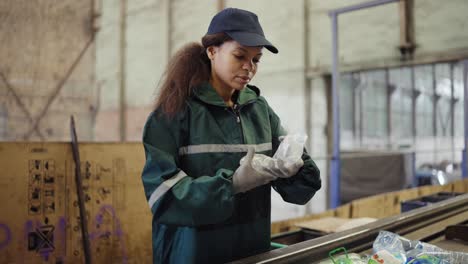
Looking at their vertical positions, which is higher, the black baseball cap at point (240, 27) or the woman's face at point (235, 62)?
the black baseball cap at point (240, 27)

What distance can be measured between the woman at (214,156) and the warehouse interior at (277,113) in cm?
12

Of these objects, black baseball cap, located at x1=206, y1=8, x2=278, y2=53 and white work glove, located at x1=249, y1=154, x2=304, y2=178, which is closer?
white work glove, located at x1=249, y1=154, x2=304, y2=178

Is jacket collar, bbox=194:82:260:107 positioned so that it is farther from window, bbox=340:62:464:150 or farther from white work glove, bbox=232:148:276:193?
window, bbox=340:62:464:150

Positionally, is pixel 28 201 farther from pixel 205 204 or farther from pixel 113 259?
pixel 205 204

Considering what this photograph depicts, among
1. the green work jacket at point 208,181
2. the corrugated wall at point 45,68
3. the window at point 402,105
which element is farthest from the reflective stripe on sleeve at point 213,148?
the window at point 402,105

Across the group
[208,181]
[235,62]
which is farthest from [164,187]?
[235,62]

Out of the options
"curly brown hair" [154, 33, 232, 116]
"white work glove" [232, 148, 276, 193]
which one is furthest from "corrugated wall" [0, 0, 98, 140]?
"white work glove" [232, 148, 276, 193]

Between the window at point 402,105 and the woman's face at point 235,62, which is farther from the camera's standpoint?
the window at point 402,105

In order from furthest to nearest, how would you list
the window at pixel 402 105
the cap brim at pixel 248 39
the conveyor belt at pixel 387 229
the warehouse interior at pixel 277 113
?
the window at pixel 402 105, the warehouse interior at pixel 277 113, the conveyor belt at pixel 387 229, the cap brim at pixel 248 39

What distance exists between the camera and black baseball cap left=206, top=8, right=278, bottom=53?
1.18m

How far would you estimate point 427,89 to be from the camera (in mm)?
9781

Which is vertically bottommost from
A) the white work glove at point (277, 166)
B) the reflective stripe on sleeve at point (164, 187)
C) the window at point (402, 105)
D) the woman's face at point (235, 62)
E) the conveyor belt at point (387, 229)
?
the conveyor belt at point (387, 229)

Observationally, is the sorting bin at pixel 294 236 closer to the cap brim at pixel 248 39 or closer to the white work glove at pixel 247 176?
the white work glove at pixel 247 176

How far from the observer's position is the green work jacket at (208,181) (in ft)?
3.48
